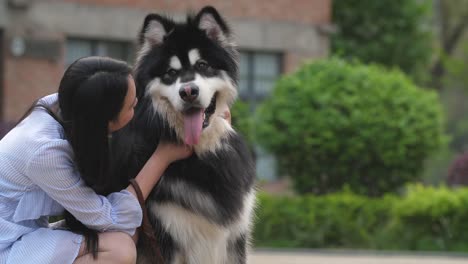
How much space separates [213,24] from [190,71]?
0.35m

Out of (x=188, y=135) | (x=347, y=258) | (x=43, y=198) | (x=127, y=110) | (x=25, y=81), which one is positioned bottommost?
(x=347, y=258)

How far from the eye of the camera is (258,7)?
18.7 m

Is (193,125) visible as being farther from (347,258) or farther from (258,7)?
(258,7)

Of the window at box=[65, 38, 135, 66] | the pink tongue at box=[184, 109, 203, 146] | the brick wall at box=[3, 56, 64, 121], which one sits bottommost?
the brick wall at box=[3, 56, 64, 121]

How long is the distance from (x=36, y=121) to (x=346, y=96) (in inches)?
319

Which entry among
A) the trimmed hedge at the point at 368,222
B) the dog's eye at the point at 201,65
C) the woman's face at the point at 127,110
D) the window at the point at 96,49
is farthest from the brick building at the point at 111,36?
the woman's face at the point at 127,110

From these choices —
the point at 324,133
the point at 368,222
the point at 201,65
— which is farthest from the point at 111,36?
the point at 201,65

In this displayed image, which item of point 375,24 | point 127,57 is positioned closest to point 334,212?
point 127,57

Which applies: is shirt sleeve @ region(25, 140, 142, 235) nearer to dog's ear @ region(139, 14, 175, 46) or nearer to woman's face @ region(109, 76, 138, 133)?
woman's face @ region(109, 76, 138, 133)

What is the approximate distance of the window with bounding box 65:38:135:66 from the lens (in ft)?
56.6

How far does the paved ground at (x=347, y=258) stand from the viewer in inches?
353

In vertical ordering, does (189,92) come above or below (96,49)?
above

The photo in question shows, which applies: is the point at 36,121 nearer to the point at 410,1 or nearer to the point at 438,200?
the point at 438,200

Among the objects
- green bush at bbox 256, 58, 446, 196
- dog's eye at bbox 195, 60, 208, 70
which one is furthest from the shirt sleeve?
green bush at bbox 256, 58, 446, 196
